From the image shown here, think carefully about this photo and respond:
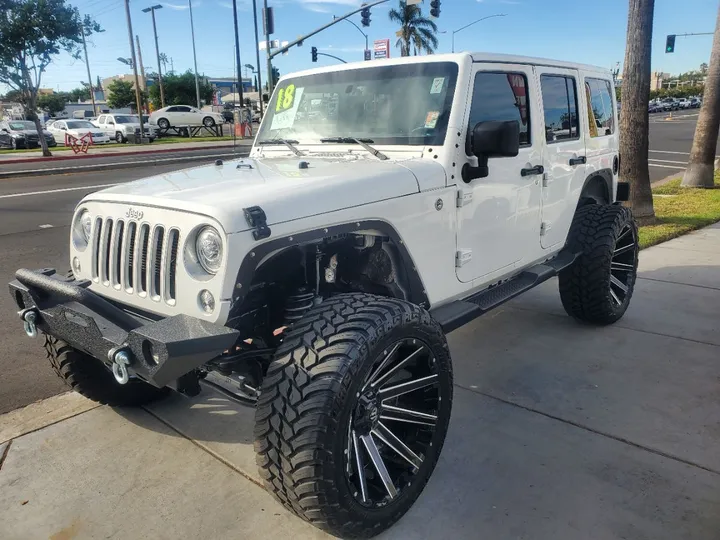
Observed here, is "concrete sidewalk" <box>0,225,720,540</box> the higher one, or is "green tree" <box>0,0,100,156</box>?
"green tree" <box>0,0,100,156</box>

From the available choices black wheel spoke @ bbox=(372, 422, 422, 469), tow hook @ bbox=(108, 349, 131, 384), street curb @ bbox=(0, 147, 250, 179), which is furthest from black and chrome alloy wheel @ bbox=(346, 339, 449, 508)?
street curb @ bbox=(0, 147, 250, 179)

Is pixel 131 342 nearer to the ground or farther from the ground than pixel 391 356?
farther from the ground

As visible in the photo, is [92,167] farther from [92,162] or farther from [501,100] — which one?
[501,100]

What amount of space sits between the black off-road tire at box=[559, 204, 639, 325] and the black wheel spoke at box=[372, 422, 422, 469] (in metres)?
2.57

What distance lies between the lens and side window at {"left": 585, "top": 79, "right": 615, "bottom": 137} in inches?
190


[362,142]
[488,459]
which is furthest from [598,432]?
[362,142]

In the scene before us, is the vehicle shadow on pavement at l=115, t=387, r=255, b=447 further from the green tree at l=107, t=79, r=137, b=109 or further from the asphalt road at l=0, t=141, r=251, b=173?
the green tree at l=107, t=79, r=137, b=109

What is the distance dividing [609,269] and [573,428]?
68.1 inches

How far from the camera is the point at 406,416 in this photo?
9.18 feet

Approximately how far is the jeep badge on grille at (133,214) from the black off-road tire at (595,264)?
3.41 m

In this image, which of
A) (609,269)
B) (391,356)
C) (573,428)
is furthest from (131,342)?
(609,269)

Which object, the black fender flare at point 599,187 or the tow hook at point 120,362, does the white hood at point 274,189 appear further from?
the black fender flare at point 599,187

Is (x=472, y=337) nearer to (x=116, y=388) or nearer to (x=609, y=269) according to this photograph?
(x=609, y=269)

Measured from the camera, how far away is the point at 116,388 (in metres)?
3.62
